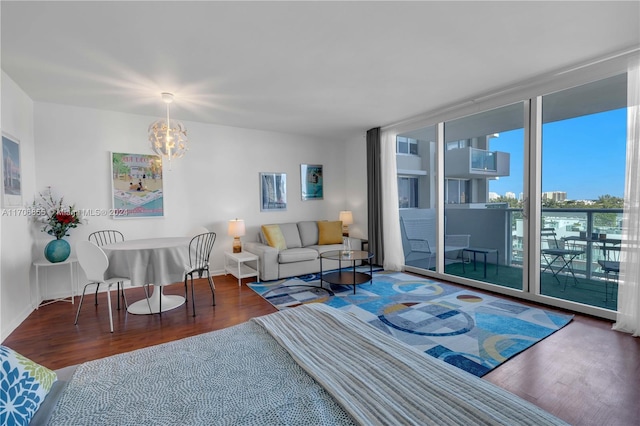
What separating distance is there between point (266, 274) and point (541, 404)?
3.53 m

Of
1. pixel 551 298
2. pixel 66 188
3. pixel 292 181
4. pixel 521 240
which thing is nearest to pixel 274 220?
pixel 292 181

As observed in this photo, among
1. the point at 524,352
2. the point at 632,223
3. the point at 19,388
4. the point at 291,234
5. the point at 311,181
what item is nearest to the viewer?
the point at 19,388

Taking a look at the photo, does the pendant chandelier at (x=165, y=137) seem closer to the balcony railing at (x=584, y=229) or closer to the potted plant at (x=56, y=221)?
the potted plant at (x=56, y=221)

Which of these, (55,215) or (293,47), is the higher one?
(293,47)

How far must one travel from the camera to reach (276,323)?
1.61 m

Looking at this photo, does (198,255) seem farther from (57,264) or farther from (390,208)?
(390,208)

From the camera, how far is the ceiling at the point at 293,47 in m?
2.08

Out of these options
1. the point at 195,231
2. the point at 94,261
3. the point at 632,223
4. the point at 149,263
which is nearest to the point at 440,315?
the point at 632,223

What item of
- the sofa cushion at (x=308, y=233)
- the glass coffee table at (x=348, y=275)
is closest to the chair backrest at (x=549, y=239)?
the glass coffee table at (x=348, y=275)

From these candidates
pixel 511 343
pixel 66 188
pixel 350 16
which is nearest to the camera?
pixel 350 16

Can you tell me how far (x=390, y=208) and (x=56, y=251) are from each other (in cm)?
471

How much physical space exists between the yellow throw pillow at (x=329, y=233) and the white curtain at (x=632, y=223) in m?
3.83

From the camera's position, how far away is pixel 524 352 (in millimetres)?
2350

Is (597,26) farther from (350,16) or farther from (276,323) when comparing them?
(276,323)
